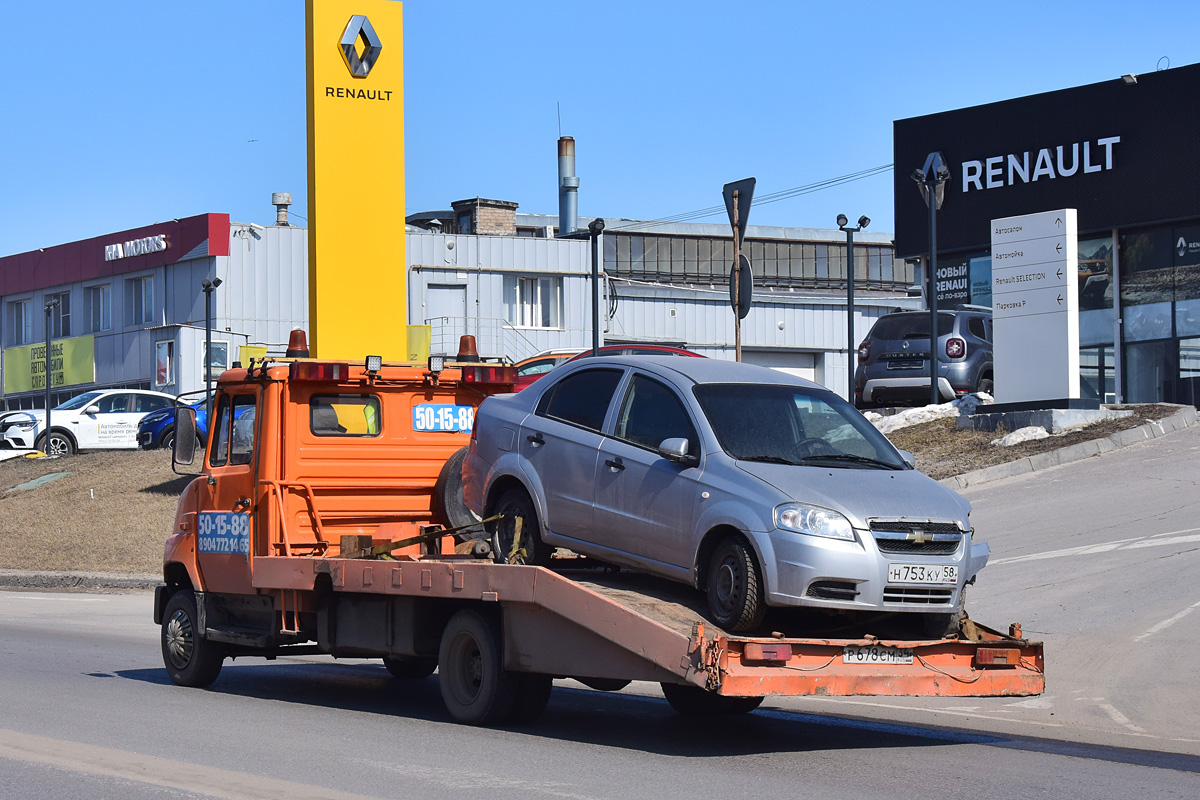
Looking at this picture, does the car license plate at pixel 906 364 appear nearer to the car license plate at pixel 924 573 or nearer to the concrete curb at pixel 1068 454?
the concrete curb at pixel 1068 454

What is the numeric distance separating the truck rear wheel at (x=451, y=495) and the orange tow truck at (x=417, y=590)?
0.7 inches

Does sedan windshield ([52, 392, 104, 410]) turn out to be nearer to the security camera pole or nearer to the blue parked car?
the blue parked car

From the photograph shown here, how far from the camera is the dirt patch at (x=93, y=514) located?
79.8 feet

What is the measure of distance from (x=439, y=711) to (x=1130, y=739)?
4684mm

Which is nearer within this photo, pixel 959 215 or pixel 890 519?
pixel 890 519

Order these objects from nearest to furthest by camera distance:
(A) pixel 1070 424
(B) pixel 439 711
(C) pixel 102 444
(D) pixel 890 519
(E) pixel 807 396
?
(D) pixel 890 519
(E) pixel 807 396
(B) pixel 439 711
(A) pixel 1070 424
(C) pixel 102 444

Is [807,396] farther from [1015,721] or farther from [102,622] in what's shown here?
[102,622]

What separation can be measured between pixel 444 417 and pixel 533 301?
132 feet

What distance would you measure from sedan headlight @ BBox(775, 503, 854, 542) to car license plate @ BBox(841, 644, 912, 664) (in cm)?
62

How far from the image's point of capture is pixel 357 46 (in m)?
19.3

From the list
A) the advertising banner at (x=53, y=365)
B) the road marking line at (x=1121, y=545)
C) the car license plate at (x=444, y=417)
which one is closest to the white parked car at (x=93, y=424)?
the advertising banner at (x=53, y=365)

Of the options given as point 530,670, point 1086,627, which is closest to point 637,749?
point 530,670

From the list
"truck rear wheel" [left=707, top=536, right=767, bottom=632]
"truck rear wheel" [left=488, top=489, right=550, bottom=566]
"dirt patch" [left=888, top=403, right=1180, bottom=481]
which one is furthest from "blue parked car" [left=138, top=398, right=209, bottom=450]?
"truck rear wheel" [left=707, top=536, right=767, bottom=632]

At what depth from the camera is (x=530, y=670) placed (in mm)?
8859
